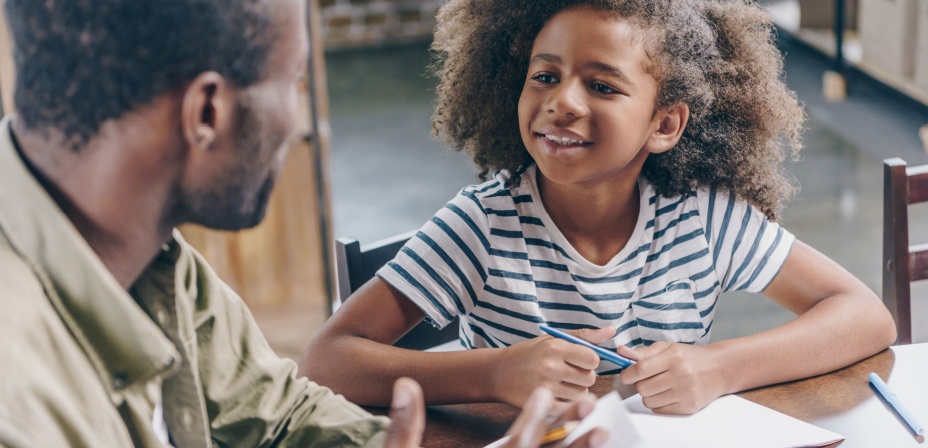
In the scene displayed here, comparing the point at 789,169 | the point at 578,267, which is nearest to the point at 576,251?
the point at 578,267

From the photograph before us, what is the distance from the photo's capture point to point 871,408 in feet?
3.77

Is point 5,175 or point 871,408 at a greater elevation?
point 5,175

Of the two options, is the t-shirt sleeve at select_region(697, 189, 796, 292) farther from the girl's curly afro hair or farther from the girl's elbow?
the girl's elbow

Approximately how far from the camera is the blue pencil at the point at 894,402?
1104 millimetres

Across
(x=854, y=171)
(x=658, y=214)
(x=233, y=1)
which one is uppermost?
(x=233, y=1)

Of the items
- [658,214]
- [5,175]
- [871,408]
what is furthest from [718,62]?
[5,175]

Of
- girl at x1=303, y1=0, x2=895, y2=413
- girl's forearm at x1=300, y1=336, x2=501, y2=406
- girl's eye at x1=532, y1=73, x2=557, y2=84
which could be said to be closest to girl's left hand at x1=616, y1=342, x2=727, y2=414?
girl at x1=303, y1=0, x2=895, y2=413

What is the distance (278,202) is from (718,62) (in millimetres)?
1860

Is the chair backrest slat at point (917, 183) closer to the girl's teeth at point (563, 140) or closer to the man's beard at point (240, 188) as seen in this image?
the girl's teeth at point (563, 140)

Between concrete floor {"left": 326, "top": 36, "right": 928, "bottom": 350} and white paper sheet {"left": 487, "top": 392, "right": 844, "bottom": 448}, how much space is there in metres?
1.87

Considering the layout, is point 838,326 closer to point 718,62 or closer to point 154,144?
point 718,62

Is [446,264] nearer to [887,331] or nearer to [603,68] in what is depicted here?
[603,68]

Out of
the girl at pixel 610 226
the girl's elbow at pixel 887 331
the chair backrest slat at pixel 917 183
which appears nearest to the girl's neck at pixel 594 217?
the girl at pixel 610 226

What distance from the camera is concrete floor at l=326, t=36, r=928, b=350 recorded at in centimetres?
343
